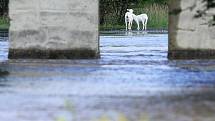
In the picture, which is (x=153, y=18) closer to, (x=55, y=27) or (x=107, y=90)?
(x=55, y=27)

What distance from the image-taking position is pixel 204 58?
18719 mm

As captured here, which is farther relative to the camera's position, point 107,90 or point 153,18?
point 153,18

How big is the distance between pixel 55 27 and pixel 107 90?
680 cm

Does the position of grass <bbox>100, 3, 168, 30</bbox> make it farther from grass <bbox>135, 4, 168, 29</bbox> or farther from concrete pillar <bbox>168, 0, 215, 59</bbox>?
concrete pillar <bbox>168, 0, 215, 59</bbox>

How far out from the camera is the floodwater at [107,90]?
9328 mm

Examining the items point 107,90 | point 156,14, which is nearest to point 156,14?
point 156,14

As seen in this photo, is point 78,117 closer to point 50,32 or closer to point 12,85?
point 12,85

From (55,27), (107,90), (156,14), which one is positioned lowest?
(107,90)

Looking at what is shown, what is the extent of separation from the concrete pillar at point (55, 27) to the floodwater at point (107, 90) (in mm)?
600

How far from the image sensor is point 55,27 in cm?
1848

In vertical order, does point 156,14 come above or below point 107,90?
above

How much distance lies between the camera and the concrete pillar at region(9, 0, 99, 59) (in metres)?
18.5

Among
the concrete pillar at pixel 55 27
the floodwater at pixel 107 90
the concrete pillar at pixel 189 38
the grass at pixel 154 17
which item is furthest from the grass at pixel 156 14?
the floodwater at pixel 107 90

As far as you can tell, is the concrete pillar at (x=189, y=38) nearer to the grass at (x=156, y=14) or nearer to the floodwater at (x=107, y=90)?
the floodwater at (x=107, y=90)
